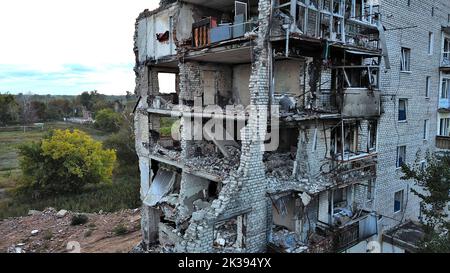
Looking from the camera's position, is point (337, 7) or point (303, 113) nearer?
point (303, 113)

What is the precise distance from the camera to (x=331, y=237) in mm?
12203

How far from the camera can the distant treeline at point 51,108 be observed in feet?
225

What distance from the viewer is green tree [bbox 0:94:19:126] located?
66.5 metres

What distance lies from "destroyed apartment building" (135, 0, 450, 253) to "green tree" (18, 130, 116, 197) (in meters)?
18.0

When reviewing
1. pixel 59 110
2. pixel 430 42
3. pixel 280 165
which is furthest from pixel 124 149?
pixel 59 110

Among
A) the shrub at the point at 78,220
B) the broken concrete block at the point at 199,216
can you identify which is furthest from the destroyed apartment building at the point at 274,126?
the shrub at the point at 78,220

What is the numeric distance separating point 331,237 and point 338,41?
723cm

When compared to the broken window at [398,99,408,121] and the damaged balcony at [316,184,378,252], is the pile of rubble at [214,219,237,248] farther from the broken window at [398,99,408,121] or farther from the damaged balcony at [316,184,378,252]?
the broken window at [398,99,408,121]

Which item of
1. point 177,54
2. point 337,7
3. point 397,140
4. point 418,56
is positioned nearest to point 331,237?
point 397,140

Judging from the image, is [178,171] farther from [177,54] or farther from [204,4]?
[204,4]

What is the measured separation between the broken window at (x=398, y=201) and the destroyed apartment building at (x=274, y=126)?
0.08 meters

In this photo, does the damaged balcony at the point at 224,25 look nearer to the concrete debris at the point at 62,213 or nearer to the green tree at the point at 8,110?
the concrete debris at the point at 62,213

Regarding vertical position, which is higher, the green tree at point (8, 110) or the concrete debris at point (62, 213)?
the green tree at point (8, 110)

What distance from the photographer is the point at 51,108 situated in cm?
8506
